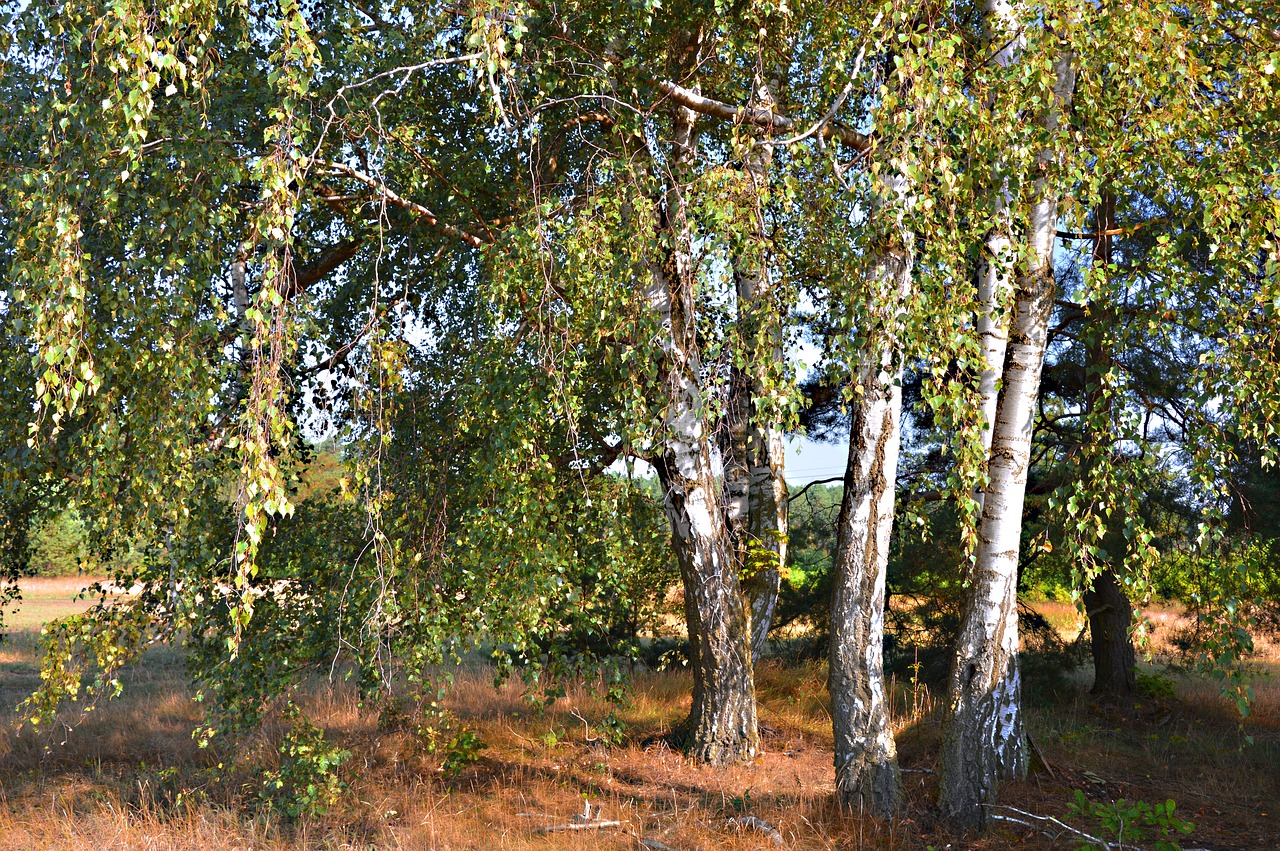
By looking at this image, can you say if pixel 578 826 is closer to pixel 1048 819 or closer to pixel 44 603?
pixel 1048 819

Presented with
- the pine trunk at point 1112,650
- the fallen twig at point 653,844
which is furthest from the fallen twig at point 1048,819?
the pine trunk at point 1112,650

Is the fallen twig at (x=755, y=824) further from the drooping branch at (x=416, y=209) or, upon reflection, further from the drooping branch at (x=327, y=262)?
the drooping branch at (x=327, y=262)

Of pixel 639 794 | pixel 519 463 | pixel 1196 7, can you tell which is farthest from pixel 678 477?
pixel 1196 7

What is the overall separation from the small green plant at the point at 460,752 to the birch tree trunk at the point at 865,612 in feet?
10.7

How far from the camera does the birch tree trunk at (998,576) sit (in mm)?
5797

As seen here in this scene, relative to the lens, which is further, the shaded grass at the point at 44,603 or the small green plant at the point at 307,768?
the shaded grass at the point at 44,603

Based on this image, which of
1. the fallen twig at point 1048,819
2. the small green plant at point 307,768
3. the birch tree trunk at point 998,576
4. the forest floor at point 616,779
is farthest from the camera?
the forest floor at point 616,779

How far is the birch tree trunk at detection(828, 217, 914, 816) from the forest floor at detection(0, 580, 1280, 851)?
0.30 metres

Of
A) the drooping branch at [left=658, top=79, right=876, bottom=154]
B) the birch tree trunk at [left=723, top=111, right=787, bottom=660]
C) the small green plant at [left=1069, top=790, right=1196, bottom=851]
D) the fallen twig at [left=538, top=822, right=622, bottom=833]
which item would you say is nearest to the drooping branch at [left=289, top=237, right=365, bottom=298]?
the drooping branch at [left=658, top=79, right=876, bottom=154]

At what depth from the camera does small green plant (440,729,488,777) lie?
304 inches

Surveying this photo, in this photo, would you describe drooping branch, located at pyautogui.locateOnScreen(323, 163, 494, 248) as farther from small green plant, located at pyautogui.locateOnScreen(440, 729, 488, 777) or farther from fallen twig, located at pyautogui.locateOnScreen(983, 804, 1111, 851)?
fallen twig, located at pyautogui.locateOnScreen(983, 804, 1111, 851)

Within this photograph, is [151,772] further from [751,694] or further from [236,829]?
[751,694]

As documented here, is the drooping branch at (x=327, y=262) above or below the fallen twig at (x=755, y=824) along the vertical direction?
above

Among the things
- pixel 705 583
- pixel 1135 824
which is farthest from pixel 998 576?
pixel 705 583
